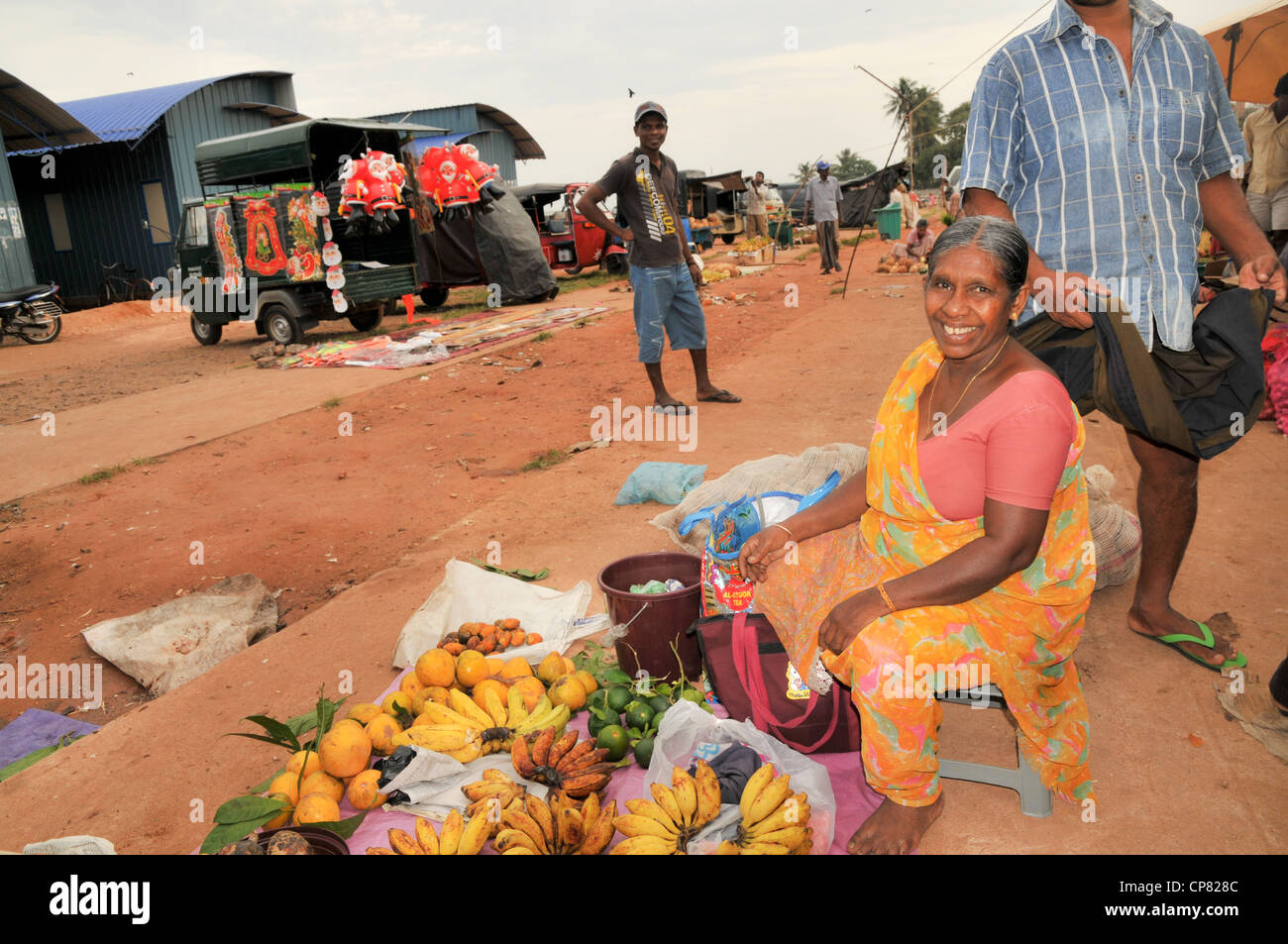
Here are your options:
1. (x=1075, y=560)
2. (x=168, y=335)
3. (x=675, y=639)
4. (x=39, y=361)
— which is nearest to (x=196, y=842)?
(x=675, y=639)

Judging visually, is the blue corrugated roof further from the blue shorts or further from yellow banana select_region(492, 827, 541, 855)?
yellow banana select_region(492, 827, 541, 855)

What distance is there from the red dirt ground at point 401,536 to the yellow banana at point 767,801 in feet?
1.46

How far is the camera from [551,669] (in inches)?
118

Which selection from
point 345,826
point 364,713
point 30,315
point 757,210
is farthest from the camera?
point 757,210

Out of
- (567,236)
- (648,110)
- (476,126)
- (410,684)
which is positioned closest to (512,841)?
(410,684)

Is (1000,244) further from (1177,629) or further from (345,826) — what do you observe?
(345,826)

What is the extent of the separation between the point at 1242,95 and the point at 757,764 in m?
10.8

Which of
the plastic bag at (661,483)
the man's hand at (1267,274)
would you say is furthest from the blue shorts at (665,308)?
the man's hand at (1267,274)

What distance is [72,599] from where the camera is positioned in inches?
179

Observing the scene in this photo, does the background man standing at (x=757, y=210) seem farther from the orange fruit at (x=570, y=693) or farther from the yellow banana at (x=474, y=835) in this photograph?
the yellow banana at (x=474, y=835)

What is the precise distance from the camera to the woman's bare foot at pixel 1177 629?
2902 mm

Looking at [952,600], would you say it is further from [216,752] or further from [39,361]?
[39,361]

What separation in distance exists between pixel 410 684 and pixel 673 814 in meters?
1.21

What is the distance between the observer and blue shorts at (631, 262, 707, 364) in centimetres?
638
